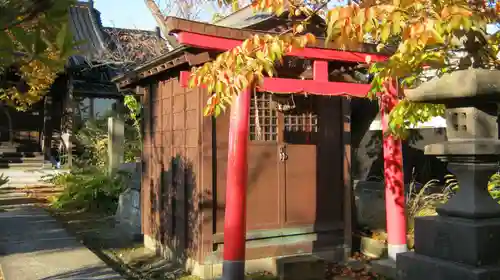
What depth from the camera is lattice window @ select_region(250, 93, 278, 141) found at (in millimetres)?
7418

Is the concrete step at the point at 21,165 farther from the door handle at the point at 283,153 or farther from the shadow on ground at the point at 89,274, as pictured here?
the door handle at the point at 283,153

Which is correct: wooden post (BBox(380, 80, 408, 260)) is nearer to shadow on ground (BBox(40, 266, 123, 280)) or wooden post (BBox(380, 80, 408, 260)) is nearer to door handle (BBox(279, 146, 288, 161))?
door handle (BBox(279, 146, 288, 161))

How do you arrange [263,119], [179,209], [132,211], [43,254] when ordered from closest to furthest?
1. [263,119]
2. [43,254]
3. [179,209]
4. [132,211]

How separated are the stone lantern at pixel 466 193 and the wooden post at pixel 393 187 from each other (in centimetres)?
288

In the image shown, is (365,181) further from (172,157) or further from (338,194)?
(172,157)

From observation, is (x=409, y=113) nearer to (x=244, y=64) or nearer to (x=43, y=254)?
(x=244, y=64)

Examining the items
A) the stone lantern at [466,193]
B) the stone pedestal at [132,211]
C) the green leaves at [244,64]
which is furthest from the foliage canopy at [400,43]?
the stone pedestal at [132,211]

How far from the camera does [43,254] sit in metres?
7.71

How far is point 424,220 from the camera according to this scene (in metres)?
4.12

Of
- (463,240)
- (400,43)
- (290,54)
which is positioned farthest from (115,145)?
(463,240)

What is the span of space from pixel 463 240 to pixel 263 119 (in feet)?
13.8

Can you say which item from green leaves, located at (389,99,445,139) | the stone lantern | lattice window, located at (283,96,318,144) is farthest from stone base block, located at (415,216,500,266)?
lattice window, located at (283,96,318,144)

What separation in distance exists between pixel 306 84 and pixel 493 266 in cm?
334

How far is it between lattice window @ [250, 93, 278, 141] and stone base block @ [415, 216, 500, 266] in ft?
12.2
